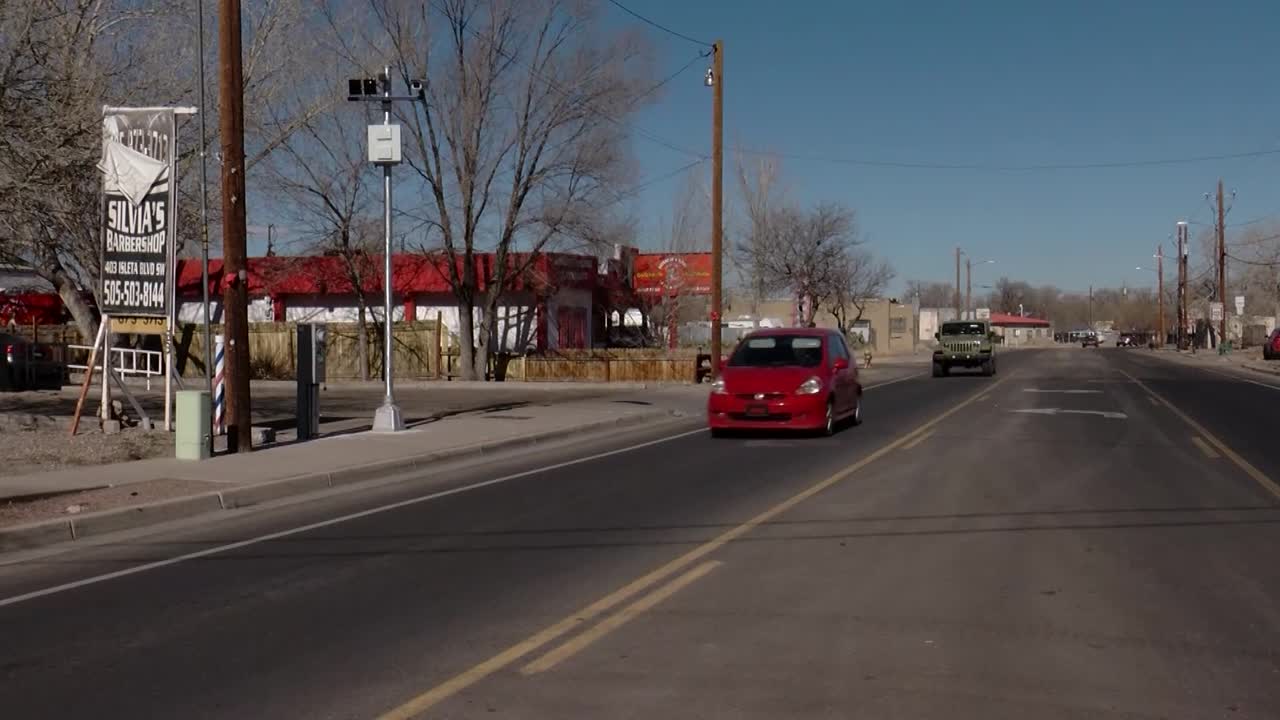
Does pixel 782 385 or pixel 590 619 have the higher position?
pixel 782 385

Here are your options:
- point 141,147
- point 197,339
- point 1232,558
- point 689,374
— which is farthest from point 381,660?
point 197,339

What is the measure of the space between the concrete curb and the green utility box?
2.27m

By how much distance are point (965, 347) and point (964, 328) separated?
1090mm

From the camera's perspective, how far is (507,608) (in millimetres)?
7488

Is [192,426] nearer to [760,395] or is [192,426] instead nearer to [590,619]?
[760,395]

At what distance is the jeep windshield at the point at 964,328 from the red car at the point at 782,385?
25.3m

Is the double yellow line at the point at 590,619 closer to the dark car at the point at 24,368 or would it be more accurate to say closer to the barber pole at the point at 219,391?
the barber pole at the point at 219,391

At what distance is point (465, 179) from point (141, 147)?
1933 centimetres

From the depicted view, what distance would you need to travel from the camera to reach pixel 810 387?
59.6ft

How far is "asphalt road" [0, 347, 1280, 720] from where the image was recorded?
5.71 meters

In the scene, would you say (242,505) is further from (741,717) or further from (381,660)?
(741,717)

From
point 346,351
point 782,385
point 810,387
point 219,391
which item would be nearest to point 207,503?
point 219,391

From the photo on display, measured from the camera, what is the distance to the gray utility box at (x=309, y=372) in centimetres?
1778

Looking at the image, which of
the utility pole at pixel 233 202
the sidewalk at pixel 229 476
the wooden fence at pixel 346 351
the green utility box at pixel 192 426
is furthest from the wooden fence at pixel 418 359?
the green utility box at pixel 192 426
